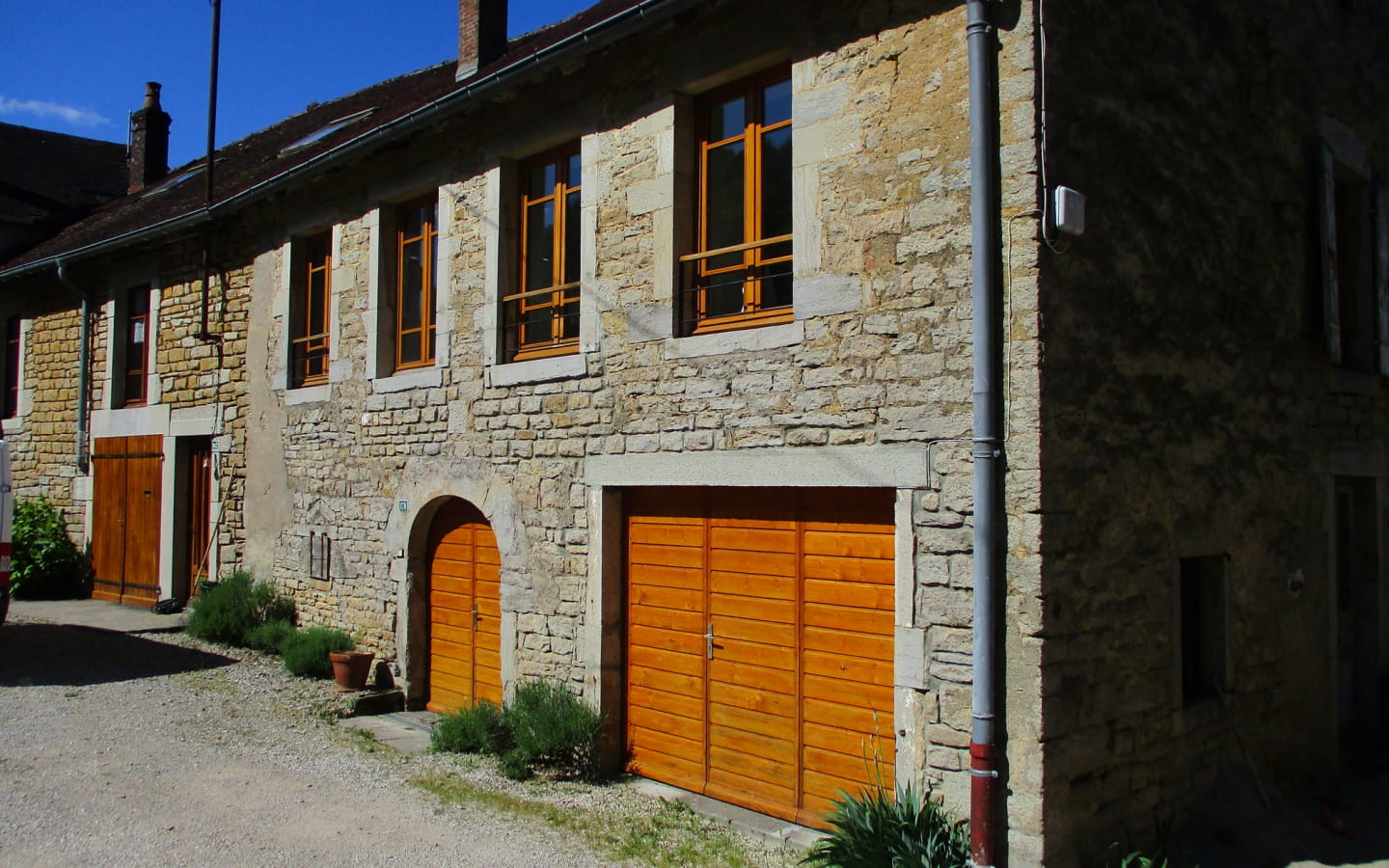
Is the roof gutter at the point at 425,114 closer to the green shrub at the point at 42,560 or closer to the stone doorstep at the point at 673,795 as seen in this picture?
the green shrub at the point at 42,560

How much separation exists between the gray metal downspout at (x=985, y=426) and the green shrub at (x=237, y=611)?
7229 mm

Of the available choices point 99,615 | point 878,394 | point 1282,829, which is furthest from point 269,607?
point 1282,829

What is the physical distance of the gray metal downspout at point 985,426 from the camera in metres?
4.65

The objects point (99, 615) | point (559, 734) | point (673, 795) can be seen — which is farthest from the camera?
point (99, 615)

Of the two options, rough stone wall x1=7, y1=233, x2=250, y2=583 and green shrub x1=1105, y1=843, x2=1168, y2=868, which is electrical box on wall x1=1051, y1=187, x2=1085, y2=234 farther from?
rough stone wall x1=7, y1=233, x2=250, y2=583

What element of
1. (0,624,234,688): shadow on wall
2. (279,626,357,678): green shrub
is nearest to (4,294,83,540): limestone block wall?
(0,624,234,688): shadow on wall

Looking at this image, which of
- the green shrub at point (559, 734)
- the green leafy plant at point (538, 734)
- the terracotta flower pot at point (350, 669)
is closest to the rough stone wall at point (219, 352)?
the terracotta flower pot at point (350, 669)

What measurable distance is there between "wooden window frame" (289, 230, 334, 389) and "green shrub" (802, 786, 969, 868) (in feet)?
22.8

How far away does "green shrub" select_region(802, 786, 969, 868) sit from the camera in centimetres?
464

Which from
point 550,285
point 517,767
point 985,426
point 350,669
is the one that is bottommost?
point 517,767

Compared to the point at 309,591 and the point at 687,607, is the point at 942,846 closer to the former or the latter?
the point at 687,607

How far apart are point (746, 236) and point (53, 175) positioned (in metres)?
15.7

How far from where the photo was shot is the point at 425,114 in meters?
7.82

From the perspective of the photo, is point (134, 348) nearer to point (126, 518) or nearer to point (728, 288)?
point (126, 518)
